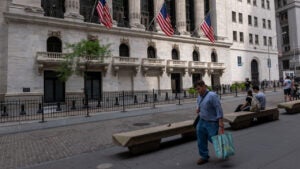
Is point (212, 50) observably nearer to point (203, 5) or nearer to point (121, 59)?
point (203, 5)

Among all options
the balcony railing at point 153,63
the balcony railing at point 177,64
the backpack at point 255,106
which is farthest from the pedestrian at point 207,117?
the balcony railing at point 177,64

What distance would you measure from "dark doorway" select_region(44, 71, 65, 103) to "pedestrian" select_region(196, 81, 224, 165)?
23.7 m

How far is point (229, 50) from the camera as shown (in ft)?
145

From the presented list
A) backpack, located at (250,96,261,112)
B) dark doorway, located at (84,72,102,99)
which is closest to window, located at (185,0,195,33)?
dark doorway, located at (84,72,102,99)

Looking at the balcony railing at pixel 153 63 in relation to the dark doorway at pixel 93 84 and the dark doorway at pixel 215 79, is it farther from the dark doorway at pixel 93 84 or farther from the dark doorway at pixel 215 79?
the dark doorway at pixel 215 79

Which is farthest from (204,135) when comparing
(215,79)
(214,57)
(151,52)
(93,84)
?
(214,57)

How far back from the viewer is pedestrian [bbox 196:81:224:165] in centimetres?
509

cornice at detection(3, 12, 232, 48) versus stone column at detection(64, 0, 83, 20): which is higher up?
stone column at detection(64, 0, 83, 20)

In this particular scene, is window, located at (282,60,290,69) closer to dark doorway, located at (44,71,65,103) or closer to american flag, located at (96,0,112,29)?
american flag, located at (96,0,112,29)

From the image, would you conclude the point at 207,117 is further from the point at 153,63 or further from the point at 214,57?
the point at 214,57

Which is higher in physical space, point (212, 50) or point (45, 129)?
point (212, 50)

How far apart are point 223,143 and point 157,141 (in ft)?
8.27

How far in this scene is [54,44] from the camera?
2622 cm

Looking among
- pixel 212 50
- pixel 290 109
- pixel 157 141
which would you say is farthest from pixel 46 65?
pixel 212 50
